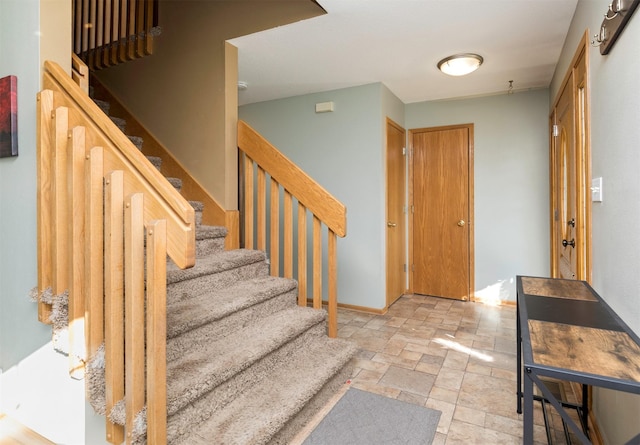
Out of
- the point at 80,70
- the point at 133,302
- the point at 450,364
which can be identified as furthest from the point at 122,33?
the point at 450,364

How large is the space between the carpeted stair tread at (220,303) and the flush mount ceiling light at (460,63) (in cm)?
235

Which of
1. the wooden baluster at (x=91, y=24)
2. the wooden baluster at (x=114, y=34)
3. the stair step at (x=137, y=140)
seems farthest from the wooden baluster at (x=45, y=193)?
the wooden baluster at (x=91, y=24)

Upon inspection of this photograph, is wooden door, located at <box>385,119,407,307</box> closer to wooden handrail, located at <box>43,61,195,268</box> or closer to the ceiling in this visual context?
the ceiling

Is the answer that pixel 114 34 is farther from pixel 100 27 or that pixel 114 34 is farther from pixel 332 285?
pixel 332 285

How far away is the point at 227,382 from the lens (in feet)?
5.99

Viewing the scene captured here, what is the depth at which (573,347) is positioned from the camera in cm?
116

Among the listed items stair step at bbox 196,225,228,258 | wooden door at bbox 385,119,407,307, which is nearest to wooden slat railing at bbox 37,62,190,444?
stair step at bbox 196,225,228,258

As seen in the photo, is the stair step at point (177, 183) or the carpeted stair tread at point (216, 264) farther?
the stair step at point (177, 183)

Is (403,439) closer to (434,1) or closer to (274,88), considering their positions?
(434,1)

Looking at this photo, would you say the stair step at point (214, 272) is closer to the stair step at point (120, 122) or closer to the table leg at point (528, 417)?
the stair step at point (120, 122)

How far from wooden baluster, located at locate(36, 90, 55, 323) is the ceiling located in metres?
1.67

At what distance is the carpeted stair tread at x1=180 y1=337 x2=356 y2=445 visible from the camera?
5.24 feet

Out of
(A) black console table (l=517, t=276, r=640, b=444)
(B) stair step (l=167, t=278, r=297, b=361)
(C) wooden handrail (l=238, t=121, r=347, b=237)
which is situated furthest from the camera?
(C) wooden handrail (l=238, t=121, r=347, b=237)

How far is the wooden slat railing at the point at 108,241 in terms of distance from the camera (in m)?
1.40
